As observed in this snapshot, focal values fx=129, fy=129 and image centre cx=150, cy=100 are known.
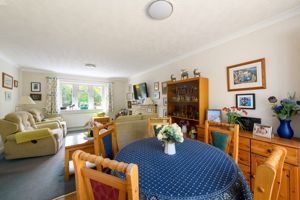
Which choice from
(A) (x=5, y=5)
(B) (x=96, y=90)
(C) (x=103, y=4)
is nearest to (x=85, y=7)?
(C) (x=103, y=4)

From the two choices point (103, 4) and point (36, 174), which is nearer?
point (103, 4)

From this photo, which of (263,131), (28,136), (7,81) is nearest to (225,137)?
(263,131)

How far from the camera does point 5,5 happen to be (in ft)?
5.03

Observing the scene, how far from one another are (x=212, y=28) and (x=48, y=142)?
4107 mm

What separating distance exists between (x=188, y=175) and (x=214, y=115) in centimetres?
184

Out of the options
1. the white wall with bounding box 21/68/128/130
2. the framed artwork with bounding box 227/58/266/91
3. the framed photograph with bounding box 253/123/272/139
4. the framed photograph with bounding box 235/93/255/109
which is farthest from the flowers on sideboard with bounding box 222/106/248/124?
the white wall with bounding box 21/68/128/130

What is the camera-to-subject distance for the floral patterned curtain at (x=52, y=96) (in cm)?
499

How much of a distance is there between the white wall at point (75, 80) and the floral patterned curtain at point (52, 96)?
0.52 feet

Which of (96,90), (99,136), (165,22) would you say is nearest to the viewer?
(99,136)

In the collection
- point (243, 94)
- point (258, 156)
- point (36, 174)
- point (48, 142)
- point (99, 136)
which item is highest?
point (243, 94)

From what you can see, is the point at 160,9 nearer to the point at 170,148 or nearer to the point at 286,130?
the point at 170,148

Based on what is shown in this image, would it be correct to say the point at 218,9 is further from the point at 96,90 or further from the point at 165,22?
the point at 96,90

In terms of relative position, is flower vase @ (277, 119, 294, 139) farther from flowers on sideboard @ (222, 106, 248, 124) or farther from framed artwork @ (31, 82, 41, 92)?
framed artwork @ (31, 82, 41, 92)

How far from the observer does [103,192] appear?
64 cm
